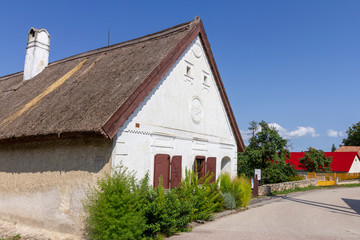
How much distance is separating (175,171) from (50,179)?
13.3 ft

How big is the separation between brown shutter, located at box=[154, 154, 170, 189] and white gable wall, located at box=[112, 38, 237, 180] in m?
0.16

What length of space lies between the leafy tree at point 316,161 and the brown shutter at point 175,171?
90.9ft

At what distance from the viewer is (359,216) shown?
11.2 m

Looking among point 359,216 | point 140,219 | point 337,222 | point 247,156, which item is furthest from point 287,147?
point 140,219

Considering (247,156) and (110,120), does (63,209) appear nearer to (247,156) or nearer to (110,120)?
(110,120)

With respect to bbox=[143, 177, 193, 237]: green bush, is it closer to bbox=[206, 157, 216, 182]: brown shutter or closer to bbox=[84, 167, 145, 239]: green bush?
bbox=[84, 167, 145, 239]: green bush

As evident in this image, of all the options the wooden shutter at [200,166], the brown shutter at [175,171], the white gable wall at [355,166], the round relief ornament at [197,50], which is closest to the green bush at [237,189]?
the wooden shutter at [200,166]

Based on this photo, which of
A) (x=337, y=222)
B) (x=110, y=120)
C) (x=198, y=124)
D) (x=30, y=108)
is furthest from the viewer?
(x=198, y=124)

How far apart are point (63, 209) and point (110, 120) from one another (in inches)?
127

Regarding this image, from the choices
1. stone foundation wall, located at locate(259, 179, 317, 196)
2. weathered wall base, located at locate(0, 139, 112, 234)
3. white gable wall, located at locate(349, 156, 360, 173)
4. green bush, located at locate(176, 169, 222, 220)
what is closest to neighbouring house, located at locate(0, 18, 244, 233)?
weathered wall base, located at locate(0, 139, 112, 234)

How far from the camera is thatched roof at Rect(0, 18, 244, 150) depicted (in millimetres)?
7922

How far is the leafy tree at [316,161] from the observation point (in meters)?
33.2

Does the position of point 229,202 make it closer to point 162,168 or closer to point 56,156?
point 162,168

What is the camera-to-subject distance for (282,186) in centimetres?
2161
